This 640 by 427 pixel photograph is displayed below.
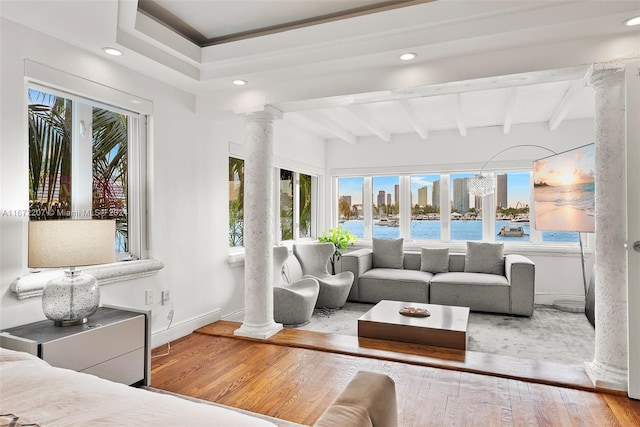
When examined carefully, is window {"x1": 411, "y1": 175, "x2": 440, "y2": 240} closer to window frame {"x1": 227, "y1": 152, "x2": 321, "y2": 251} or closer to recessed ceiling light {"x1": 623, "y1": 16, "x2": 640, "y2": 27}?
window frame {"x1": 227, "y1": 152, "x2": 321, "y2": 251}

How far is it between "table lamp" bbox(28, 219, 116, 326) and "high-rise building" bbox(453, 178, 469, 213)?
5.14 metres

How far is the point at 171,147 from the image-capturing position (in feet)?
11.4

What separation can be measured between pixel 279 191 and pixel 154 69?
8.74 feet

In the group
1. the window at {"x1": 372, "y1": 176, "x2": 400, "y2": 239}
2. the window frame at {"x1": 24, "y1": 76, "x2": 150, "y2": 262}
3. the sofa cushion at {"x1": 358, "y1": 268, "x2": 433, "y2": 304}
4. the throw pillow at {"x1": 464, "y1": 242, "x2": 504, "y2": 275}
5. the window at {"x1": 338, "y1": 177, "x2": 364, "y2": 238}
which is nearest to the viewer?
the window frame at {"x1": 24, "y1": 76, "x2": 150, "y2": 262}

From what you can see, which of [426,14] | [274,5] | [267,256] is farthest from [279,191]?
[426,14]

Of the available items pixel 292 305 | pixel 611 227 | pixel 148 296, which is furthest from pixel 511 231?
pixel 148 296

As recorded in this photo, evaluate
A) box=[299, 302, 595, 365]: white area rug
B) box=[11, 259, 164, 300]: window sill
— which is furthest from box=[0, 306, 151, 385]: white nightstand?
box=[299, 302, 595, 365]: white area rug

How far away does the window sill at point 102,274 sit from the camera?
2.33m

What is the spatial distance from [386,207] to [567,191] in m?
3.12

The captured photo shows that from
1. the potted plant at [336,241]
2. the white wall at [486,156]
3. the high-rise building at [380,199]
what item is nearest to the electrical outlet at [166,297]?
the potted plant at [336,241]

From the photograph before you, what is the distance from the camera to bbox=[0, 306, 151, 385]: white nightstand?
6.68 ft

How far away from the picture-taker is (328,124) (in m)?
5.29

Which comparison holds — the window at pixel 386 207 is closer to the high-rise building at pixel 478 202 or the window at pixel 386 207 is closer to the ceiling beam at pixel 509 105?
the high-rise building at pixel 478 202

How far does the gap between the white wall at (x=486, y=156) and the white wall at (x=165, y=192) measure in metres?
2.63
